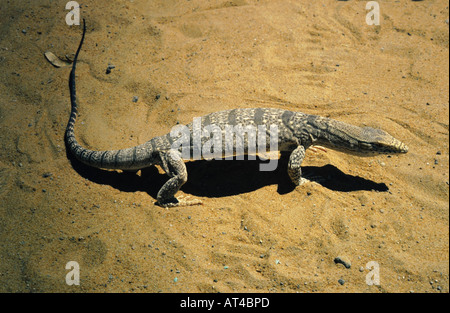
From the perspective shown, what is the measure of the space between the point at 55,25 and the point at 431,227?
28.5 feet

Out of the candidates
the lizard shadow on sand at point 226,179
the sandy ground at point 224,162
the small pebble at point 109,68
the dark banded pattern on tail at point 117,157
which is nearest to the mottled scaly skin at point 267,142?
the dark banded pattern on tail at point 117,157

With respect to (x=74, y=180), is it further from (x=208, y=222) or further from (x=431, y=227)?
(x=431, y=227)

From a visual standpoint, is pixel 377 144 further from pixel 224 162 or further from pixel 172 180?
pixel 172 180

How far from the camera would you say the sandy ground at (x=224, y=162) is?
4516 mm

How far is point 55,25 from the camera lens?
765cm

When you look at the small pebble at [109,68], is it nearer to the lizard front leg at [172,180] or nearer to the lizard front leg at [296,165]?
the lizard front leg at [172,180]

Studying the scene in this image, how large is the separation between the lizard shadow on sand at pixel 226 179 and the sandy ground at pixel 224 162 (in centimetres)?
3

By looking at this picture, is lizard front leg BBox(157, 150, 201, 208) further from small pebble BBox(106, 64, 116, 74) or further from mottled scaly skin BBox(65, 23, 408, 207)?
small pebble BBox(106, 64, 116, 74)

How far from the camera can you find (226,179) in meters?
5.70

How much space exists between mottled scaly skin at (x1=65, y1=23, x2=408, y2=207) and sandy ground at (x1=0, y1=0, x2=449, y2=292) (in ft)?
1.21

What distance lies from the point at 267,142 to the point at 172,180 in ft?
5.51

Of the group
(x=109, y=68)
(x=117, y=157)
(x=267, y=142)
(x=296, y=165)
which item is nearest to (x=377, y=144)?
(x=296, y=165)

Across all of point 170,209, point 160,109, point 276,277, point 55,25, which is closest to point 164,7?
point 55,25

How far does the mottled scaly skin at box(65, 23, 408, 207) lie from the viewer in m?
5.23
